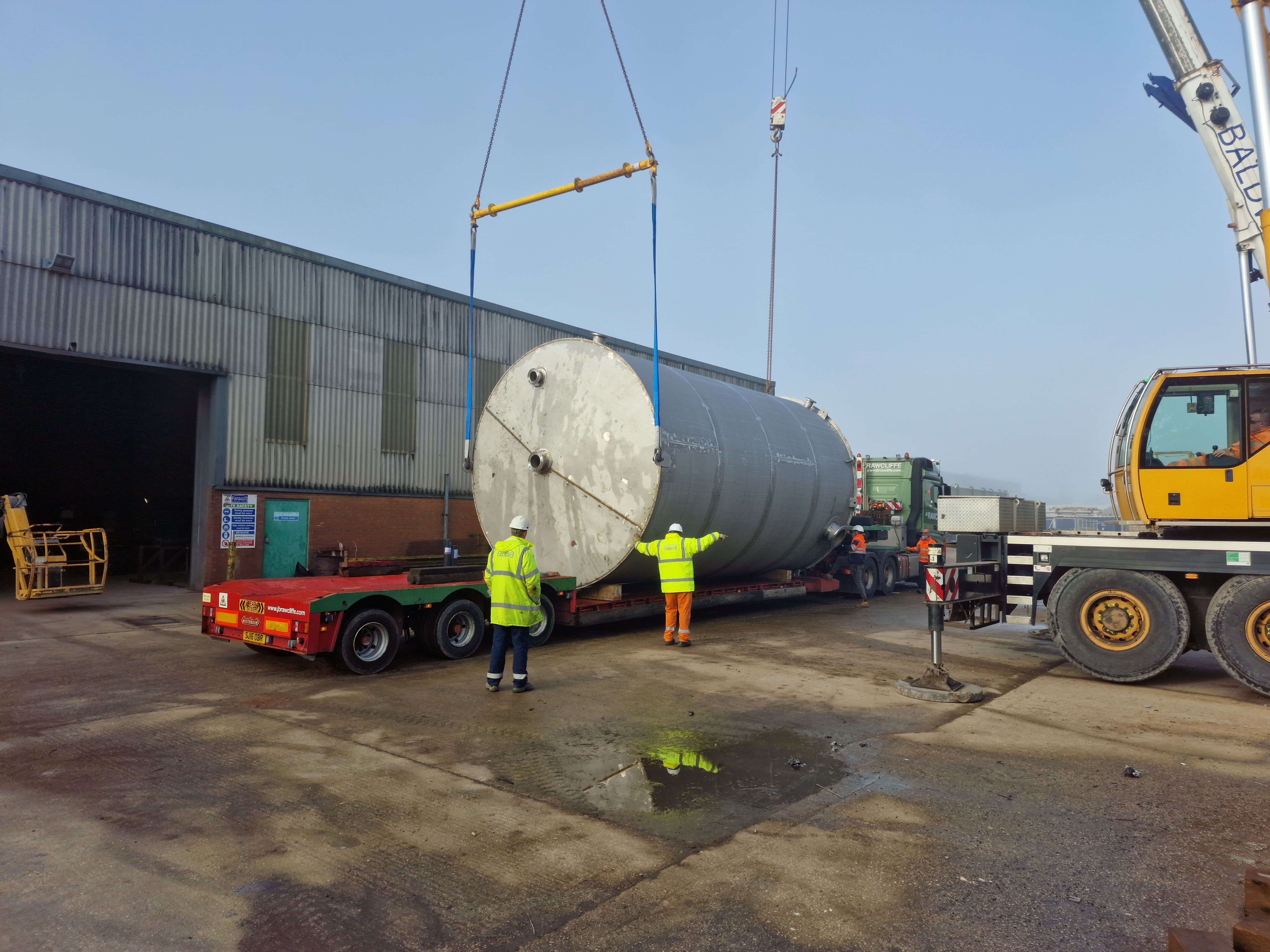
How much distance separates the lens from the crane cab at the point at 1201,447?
8.50 meters

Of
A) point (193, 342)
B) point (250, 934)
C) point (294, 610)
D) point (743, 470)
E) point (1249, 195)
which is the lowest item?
point (250, 934)

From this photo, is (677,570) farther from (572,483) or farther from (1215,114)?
(1215,114)

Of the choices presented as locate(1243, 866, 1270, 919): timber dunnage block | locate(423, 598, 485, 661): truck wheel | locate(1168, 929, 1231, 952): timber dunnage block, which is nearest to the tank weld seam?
locate(423, 598, 485, 661): truck wheel

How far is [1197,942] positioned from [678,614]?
8.96 metres

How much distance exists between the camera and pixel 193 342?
1686cm

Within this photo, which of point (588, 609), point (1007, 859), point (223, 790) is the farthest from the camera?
point (588, 609)

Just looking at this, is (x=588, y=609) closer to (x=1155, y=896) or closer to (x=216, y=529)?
(x=1155, y=896)

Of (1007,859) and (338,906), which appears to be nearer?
(338,906)

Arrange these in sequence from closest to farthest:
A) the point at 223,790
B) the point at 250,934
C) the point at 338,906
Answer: the point at 250,934, the point at 338,906, the point at 223,790

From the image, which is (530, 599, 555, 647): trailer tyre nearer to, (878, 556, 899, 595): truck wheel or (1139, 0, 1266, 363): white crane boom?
(878, 556, 899, 595): truck wheel

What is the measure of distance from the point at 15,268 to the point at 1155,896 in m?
18.3

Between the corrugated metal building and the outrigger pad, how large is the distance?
8.27 metres

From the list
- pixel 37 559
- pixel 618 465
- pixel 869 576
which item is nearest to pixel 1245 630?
pixel 618 465

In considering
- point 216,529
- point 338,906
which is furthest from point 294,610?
point 216,529
